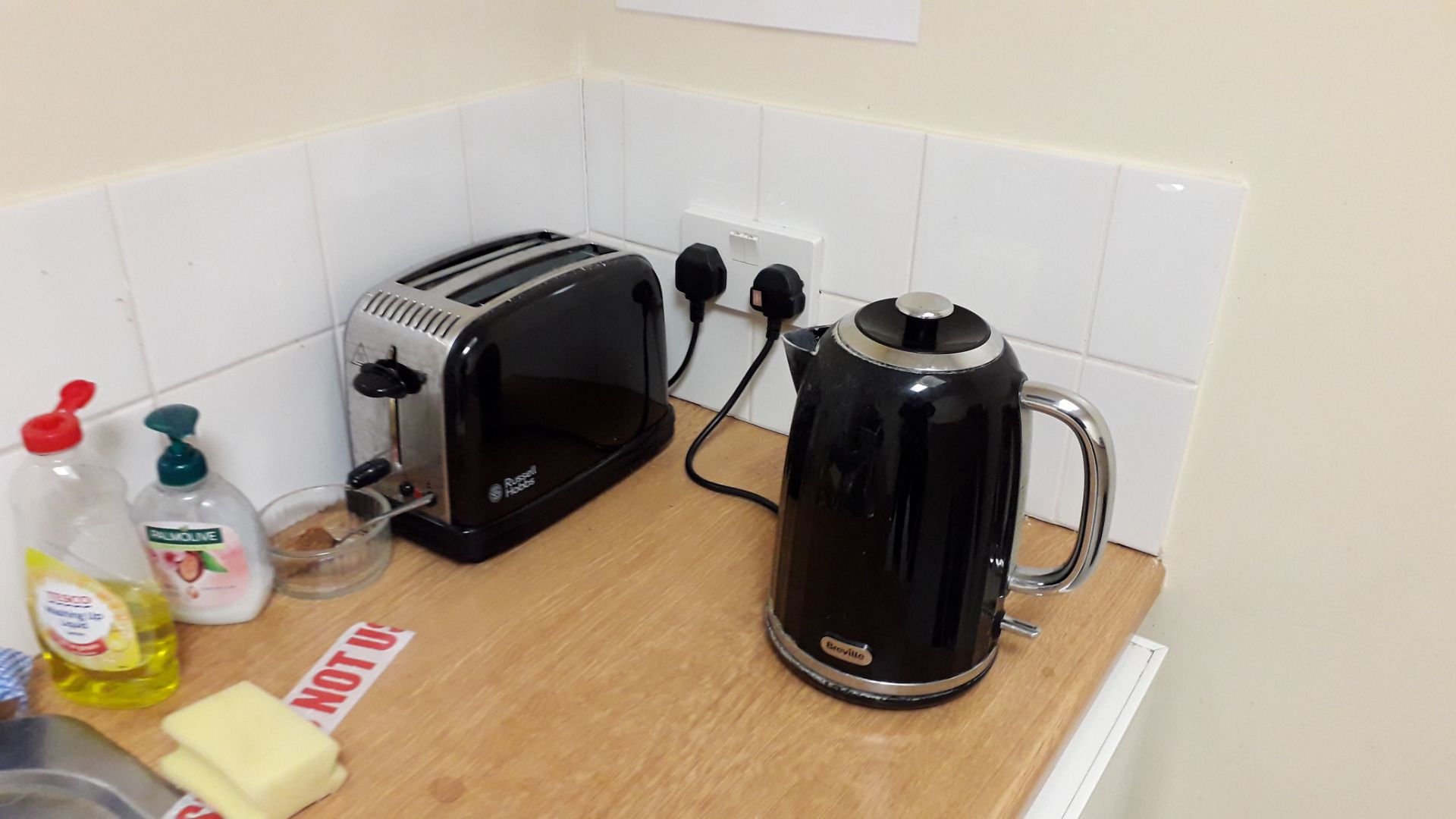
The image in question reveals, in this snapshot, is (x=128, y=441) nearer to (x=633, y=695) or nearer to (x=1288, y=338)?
(x=633, y=695)

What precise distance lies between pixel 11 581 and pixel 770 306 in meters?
0.66

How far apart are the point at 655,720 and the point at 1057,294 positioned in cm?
49

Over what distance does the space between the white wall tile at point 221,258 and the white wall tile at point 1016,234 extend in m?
0.54

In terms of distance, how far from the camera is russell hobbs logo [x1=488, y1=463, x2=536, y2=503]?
0.88 metres

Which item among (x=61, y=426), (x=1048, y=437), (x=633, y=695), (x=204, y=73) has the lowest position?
(x=633, y=695)

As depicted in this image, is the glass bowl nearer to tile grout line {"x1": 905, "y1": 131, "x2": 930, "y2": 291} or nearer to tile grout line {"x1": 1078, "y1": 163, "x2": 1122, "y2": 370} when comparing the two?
tile grout line {"x1": 905, "y1": 131, "x2": 930, "y2": 291}

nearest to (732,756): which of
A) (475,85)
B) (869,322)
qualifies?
(869,322)

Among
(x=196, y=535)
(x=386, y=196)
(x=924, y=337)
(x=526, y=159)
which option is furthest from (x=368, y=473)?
(x=924, y=337)

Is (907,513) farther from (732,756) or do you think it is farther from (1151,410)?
(1151,410)

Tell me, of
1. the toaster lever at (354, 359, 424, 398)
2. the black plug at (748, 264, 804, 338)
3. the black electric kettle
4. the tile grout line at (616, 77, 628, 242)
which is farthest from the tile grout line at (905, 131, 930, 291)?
the toaster lever at (354, 359, 424, 398)

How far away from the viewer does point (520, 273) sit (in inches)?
36.1

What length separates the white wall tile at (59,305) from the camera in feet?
2.28

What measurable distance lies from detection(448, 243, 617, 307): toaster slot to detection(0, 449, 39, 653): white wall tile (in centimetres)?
33

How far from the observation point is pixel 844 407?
685 millimetres
